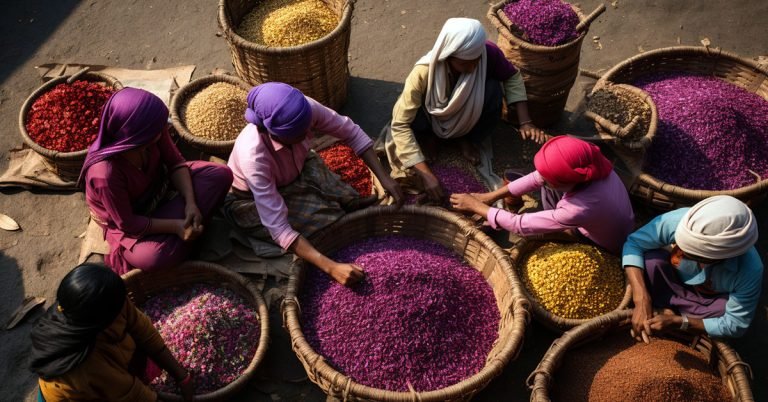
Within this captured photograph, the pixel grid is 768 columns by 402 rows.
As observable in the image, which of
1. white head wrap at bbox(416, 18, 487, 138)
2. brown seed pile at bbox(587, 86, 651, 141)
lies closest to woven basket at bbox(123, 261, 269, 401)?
white head wrap at bbox(416, 18, 487, 138)

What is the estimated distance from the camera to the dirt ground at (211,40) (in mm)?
4047

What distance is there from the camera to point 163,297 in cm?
330

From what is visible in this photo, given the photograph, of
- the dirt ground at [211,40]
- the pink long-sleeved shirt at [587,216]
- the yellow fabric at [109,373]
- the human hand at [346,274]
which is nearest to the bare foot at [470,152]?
the dirt ground at [211,40]

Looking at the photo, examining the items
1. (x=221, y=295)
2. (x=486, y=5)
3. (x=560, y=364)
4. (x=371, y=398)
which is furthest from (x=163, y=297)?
(x=486, y=5)

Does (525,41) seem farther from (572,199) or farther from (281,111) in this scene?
(281,111)

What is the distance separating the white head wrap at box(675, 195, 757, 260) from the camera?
2.59 meters

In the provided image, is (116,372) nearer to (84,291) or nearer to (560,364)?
(84,291)

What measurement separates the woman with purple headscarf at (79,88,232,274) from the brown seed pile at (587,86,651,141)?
234 centimetres

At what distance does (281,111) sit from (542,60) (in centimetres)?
188

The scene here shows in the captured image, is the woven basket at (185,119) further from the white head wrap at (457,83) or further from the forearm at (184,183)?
the white head wrap at (457,83)

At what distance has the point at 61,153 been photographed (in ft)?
12.0

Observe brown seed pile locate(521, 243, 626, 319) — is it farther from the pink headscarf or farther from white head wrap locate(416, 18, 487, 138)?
white head wrap locate(416, 18, 487, 138)

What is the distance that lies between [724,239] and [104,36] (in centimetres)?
496

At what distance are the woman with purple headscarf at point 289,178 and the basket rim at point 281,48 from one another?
70cm
